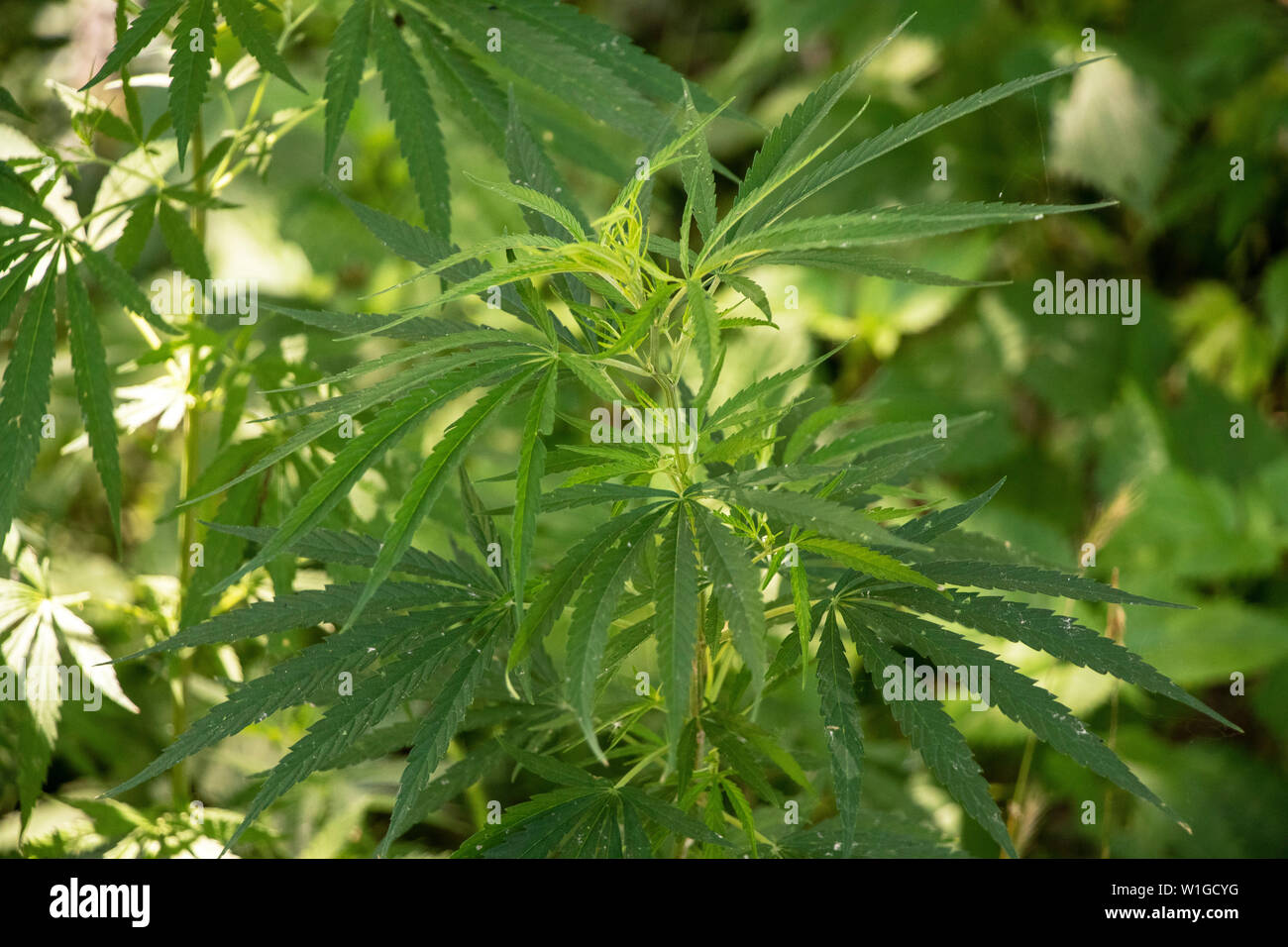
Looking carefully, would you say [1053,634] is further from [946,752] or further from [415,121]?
[415,121]

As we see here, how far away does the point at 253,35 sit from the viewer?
0.78m

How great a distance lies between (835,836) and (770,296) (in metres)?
1.44

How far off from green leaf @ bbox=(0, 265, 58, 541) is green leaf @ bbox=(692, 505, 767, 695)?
496 millimetres

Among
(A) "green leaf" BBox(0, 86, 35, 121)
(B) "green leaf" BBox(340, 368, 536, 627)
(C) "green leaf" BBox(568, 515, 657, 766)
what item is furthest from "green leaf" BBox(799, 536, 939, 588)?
(A) "green leaf" BBox(0, 86, 35, 121)

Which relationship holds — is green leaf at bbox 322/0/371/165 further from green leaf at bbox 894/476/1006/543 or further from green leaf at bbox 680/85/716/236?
green leaf at bbox 894/476/1006/543

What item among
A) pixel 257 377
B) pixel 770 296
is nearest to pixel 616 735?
pixel 257 377

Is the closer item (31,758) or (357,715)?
(357,715)

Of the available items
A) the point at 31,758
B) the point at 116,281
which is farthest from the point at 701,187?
the point at 31,758

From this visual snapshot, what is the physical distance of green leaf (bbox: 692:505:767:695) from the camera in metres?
0.53

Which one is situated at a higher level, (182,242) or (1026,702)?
(182,242)

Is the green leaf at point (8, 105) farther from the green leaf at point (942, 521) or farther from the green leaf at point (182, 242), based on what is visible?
the green leaf at point (942, 521)

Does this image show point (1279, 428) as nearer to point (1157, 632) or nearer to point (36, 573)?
point (1157, 632)

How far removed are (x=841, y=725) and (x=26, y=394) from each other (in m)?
0.65

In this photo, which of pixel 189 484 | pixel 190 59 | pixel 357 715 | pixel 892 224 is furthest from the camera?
pixel 189 484
